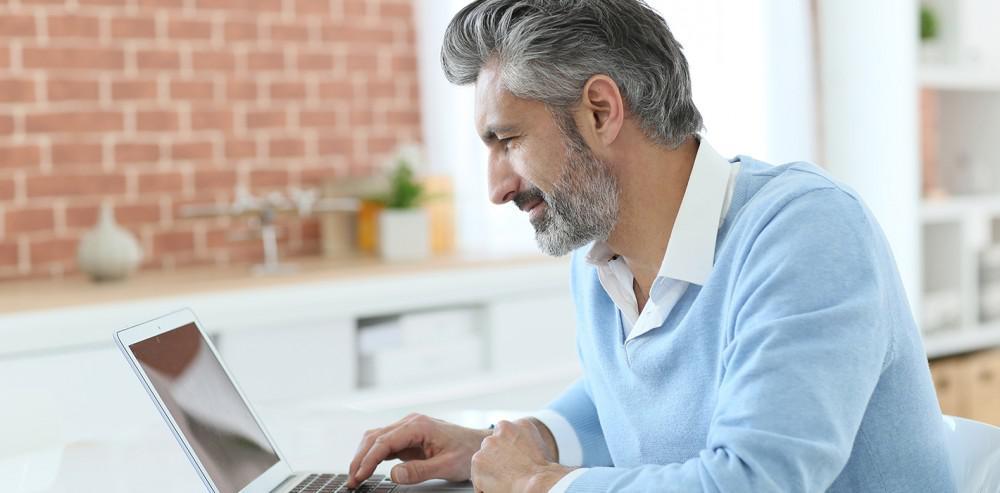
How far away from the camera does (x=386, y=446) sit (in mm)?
1451

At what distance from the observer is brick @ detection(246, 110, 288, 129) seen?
11.7 ft

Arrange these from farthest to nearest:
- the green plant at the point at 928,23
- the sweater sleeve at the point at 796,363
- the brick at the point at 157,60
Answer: the green plant at the point at 928,23
the brick at the point at 157,60
the sweater sleeve at the point at 796,363

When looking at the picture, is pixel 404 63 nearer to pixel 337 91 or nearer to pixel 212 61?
pixel 337 91

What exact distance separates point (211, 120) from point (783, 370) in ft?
9.03

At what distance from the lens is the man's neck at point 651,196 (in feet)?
4.68

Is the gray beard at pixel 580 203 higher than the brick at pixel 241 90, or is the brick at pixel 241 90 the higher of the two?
the brick at pixel 241 90

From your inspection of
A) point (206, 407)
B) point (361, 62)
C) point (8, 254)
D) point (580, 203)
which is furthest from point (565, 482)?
point (361, 62)

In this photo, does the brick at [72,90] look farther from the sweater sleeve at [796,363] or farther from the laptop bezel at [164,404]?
the sweater sleeve at [796,363]

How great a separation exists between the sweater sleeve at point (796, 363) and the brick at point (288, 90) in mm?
2680

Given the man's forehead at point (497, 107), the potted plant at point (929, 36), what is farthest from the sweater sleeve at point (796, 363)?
the potted plant at point (929, 36)

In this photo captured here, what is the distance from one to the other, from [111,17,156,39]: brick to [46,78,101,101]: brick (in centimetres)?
17

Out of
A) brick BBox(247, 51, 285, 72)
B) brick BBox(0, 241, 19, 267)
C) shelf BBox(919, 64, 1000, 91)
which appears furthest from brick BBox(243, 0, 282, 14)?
shelf BBox(919, 64, 1000, 91)

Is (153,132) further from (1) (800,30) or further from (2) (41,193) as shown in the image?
(1) (800,30)

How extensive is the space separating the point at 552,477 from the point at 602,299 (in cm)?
40
